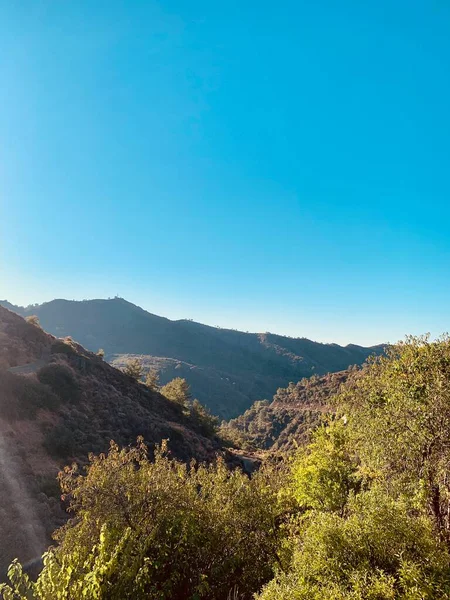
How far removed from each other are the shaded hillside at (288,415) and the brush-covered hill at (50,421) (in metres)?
40.5

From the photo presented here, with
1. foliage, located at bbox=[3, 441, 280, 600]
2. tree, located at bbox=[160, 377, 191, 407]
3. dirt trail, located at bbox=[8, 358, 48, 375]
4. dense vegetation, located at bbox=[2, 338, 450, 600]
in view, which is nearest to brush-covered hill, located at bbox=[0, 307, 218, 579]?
dirt trail, located at bbox=[8, 358, 48, 375]

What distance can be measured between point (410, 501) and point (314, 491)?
902 cm

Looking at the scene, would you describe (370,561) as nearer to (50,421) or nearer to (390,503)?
(390,503)

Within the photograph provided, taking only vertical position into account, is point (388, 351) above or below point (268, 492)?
→ above

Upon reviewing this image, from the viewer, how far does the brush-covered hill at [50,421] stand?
20250 mm

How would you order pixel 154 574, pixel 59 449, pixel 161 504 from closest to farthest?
pixel 154 574, pixel 161 504, pixel 59 449

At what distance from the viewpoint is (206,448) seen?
152ft

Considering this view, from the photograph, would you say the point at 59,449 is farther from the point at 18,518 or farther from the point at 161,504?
the point at 161,504

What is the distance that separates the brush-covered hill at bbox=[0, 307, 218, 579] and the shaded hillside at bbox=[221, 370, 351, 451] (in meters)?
40.5

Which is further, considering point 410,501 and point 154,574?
point 410,501

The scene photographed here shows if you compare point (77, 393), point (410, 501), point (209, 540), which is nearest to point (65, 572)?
point (209, 540)

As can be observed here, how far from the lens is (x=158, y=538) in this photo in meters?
9.53

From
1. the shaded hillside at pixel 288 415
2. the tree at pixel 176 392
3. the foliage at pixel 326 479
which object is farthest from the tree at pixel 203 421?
the foliage at pixel 326 479

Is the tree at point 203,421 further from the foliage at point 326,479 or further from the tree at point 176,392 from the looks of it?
the foliage at point 326,479
